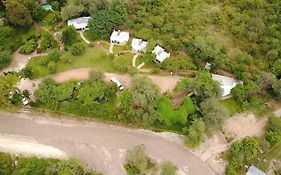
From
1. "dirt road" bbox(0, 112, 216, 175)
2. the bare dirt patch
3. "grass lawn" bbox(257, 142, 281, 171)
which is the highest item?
the bare dirt patch

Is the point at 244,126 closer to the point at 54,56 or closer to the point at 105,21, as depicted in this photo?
the point at 105,21

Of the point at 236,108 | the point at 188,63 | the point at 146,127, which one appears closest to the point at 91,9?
the point at 188,63

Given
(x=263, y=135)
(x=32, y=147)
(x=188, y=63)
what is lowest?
(x=32, y=147)

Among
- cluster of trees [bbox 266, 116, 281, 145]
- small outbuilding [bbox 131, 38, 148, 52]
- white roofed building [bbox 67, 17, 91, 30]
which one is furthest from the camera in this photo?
white roofed building [bbox 67, 17, 91, 30]

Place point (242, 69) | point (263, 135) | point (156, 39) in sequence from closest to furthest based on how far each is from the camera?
point (263, 135) → point (242, 69) → point (156, 39)

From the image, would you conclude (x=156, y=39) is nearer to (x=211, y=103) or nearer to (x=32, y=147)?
(x=211, y=103)

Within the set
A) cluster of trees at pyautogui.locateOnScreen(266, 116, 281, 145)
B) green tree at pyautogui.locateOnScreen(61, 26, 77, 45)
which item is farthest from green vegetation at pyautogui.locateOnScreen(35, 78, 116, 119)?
cluster of trees at pyautogui.locateOnScreen(266, 116, 281, 145)

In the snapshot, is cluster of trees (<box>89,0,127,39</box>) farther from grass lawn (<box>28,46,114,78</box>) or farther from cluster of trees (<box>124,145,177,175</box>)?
cluster of trees (<box>124,145,177,175</box>)

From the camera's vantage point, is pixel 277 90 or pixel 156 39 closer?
pixel 277 90
